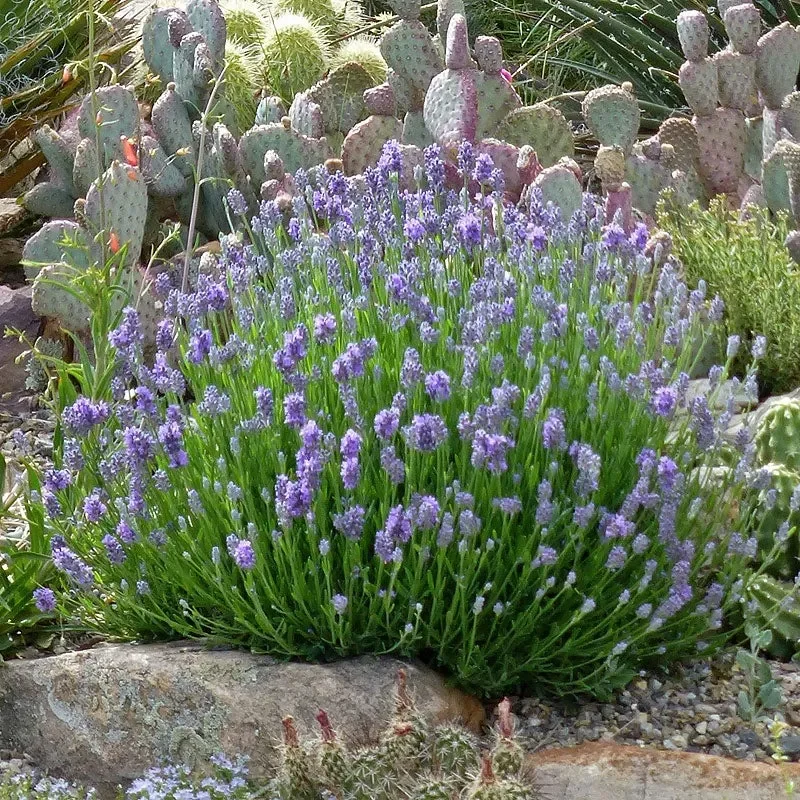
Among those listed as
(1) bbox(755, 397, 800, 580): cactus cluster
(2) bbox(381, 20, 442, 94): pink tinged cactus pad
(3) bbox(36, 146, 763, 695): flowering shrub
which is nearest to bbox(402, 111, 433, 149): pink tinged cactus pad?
(2) bbox(381, 20, 442, 94): pink tinged cactus pad

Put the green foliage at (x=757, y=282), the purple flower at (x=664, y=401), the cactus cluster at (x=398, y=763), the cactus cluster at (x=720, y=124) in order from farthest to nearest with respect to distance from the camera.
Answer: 1. the cactus cluster at (x=720, y=124)
2. the green foliage at (x=757, y=282)
3. the purple flower at (x=664, y=401)
4. the cactus cluster at (x=398, y=763)

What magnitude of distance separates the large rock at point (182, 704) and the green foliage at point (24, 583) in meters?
0.23

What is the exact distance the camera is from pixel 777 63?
17.4 ft

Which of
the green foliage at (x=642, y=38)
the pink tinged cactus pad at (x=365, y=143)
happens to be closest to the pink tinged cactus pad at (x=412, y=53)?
the pink tinged cactus pad at (x=365, y=143)

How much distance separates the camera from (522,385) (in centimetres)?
291

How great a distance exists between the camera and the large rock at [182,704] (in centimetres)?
275

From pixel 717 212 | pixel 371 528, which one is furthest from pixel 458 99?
pixel 371 528

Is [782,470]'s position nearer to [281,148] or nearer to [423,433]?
[423,433]

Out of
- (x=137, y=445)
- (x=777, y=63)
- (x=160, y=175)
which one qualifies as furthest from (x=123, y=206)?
(x=777, y=63)

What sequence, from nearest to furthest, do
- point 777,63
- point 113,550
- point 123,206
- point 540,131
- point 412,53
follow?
point 113,550 → point 123,206 → point 412,53 → point 540,131 → point 777,63

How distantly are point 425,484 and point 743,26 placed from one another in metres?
3.35

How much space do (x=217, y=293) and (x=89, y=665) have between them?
0.90 m

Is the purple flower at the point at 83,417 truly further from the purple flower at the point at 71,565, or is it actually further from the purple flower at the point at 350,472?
the purple flower at the point at 350,472

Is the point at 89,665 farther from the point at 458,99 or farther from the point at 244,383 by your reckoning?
the point at 458,99
